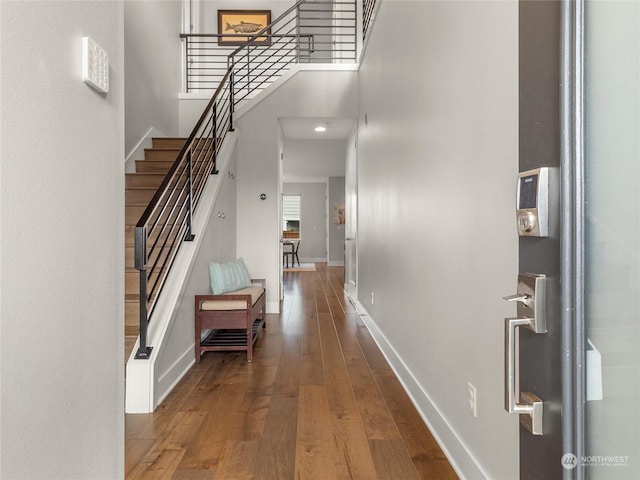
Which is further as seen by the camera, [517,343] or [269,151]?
[269,151]

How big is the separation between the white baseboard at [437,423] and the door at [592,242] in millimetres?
1068

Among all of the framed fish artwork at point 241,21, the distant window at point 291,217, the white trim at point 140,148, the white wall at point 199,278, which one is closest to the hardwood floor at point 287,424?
the white wall at point 199,278

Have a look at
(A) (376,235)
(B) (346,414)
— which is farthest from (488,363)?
(A) (376,235)

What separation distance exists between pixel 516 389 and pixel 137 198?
158 inches

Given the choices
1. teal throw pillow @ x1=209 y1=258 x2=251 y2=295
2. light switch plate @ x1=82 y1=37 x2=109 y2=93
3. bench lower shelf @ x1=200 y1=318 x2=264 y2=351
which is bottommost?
bench lower shelf @ x1=200 y1=318 x2=264 y2=351

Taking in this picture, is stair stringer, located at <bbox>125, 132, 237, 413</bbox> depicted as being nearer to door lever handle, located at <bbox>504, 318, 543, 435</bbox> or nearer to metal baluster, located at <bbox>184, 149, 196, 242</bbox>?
metal baluster, located at <bbox>184, 149, 196, 242</bbox>

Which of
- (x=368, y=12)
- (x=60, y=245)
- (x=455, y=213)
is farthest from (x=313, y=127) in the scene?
(x=60, y=245)

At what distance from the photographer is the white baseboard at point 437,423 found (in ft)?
5.30

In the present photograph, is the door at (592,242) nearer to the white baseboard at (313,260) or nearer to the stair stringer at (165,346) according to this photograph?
the stair stringer at (165,346)

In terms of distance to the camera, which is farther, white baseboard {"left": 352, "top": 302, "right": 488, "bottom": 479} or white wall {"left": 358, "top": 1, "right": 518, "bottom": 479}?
white baseboard {"left": 352, "top": 302, "right": 488, "bottom": 479}

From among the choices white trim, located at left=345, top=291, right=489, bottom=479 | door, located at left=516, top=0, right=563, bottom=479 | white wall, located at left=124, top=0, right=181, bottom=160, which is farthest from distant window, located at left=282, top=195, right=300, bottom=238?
door, located at left=516, top=0, right=563, bottom=479

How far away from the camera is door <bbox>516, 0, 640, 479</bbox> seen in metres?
0.57

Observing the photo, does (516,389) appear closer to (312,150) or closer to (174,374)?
(174,374)

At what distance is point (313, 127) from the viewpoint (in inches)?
227
